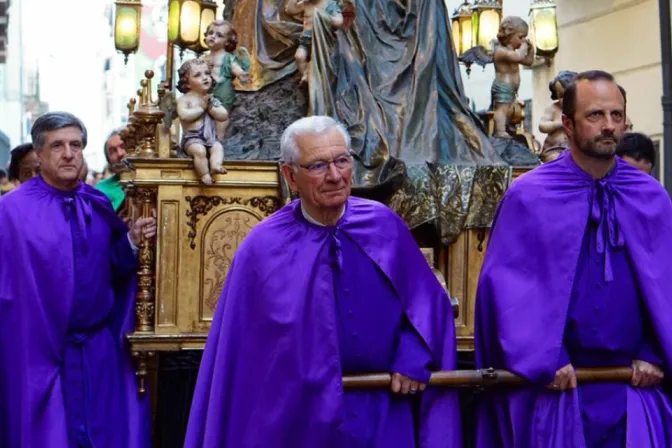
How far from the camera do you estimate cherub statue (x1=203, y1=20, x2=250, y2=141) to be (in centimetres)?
897

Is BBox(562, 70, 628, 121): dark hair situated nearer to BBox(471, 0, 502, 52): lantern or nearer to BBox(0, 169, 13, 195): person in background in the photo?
BBox(471, 0, 502, 52): lantern

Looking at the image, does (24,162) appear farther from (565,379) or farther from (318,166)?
(565,379)

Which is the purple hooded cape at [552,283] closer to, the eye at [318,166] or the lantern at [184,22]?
the eye at [318,166]

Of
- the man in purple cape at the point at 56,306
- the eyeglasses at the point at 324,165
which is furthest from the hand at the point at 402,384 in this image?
the man in purple cape at the point at 56,306

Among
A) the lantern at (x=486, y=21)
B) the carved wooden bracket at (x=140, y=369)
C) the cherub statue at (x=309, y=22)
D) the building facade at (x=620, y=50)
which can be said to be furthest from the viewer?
the building facade at (x=620, y=50)

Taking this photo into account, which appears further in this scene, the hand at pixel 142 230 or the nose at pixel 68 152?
the hand at pixel 142 230

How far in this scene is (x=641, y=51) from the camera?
645 inches

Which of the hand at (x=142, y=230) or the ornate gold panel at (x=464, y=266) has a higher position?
the hand at (x=142, y=230)

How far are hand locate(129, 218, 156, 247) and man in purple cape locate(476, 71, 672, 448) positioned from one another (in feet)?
10.0

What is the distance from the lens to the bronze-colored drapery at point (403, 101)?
854 centimetres

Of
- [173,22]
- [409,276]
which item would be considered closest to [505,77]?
[173,22]

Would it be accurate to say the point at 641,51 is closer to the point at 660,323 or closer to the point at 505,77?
the point at 505,77

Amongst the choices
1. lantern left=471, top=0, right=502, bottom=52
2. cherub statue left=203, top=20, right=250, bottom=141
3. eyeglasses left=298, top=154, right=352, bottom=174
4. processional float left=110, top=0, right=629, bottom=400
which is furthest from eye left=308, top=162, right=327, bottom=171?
lantern left=471, top=0, right=502, bottom=52

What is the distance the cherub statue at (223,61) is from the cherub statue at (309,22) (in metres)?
0.41
